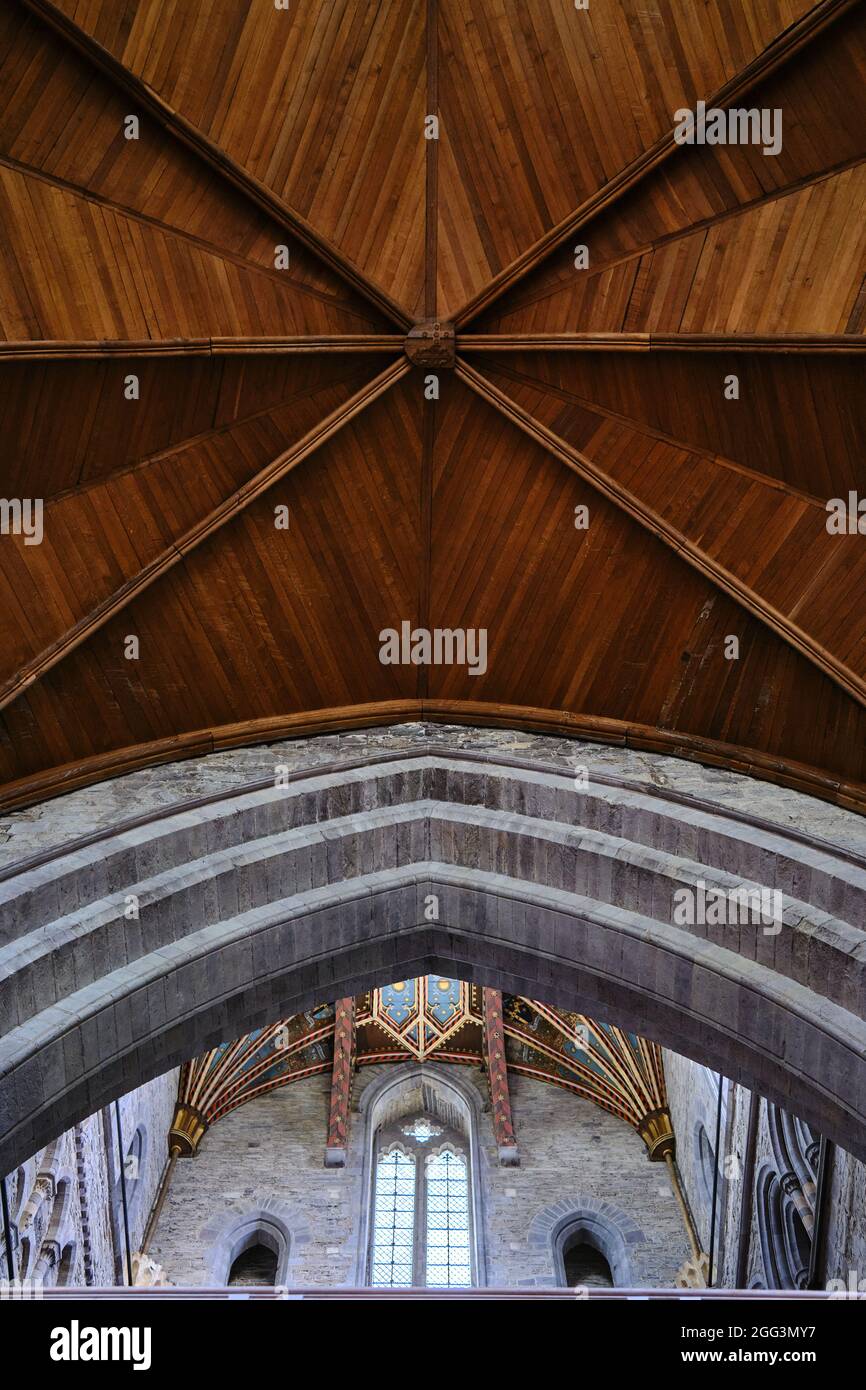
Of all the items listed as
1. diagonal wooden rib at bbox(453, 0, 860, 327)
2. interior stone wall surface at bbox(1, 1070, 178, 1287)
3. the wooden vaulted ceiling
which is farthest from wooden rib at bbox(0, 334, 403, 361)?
interior stone wall surface at bbox(1, 1070, 178, 1287)

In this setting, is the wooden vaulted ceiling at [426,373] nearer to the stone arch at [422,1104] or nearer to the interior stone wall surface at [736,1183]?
the interior stone wall surface at [736,1183]

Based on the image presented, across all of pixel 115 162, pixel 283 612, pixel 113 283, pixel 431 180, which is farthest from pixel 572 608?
pixel 115 162

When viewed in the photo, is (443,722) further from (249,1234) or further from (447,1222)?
(249,1234)

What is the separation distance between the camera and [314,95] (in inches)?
350

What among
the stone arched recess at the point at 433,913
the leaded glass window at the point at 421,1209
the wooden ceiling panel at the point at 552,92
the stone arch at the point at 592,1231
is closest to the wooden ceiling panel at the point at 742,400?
the wooden ceiling panel at the point at 552,92

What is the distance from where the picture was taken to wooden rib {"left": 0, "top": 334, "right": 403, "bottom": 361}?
28.0 ft

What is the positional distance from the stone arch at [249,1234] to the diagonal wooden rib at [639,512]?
35.0ft

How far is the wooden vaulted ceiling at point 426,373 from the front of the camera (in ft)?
27.9

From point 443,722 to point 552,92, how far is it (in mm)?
5215

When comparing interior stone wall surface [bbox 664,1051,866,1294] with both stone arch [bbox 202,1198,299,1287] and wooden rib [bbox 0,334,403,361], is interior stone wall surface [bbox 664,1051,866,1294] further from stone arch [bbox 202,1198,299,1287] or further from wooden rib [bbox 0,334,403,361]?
wooden rib [bbox 0,334,403,361]
